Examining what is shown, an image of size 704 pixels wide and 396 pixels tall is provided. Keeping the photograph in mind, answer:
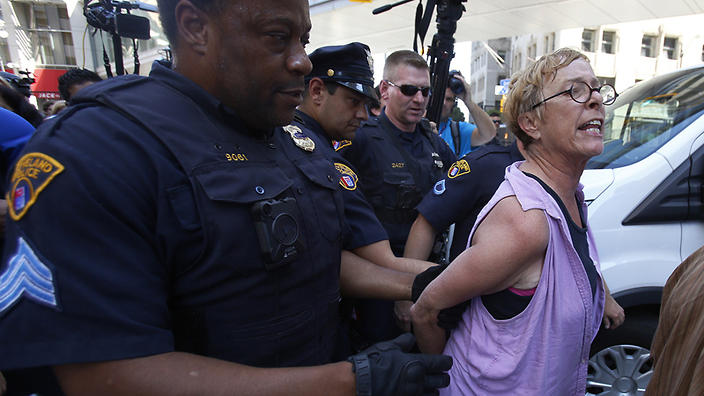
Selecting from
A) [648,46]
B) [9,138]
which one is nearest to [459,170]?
[9,138]

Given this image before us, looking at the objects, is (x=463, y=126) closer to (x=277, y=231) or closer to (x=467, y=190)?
(x=467, y=190)

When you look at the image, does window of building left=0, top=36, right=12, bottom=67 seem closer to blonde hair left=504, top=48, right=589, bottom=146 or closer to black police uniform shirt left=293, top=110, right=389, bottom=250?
black police uniform shirt left=293, top=110, right=389, bottom=250

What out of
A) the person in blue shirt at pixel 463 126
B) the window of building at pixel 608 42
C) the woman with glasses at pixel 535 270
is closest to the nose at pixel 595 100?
the woman with glasses at pixel 535 270

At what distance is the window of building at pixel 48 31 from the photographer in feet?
69.2

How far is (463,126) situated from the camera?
4570mm

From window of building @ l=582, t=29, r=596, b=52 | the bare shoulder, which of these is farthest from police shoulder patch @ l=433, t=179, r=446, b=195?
window of building @ l=582, t=29, r=596, b=52

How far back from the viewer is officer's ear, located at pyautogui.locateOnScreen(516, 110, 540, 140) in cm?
149

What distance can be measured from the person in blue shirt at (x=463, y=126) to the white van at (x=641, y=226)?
1927 millimetres

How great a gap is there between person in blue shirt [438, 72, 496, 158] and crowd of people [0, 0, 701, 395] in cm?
272

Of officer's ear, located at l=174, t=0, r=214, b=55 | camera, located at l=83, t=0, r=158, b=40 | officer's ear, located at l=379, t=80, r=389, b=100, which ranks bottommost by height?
officer's ear, located at l=379, t=80, r=389, b=100

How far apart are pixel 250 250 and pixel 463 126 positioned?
4.08 metres

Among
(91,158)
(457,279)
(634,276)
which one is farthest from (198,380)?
(634,276)

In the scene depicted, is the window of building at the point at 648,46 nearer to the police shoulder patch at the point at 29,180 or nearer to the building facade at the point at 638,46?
the building facade at the point at 638,46

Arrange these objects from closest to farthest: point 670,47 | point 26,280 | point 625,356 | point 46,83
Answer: point 26,280
point 625,356
point 46,83
point 670,47
